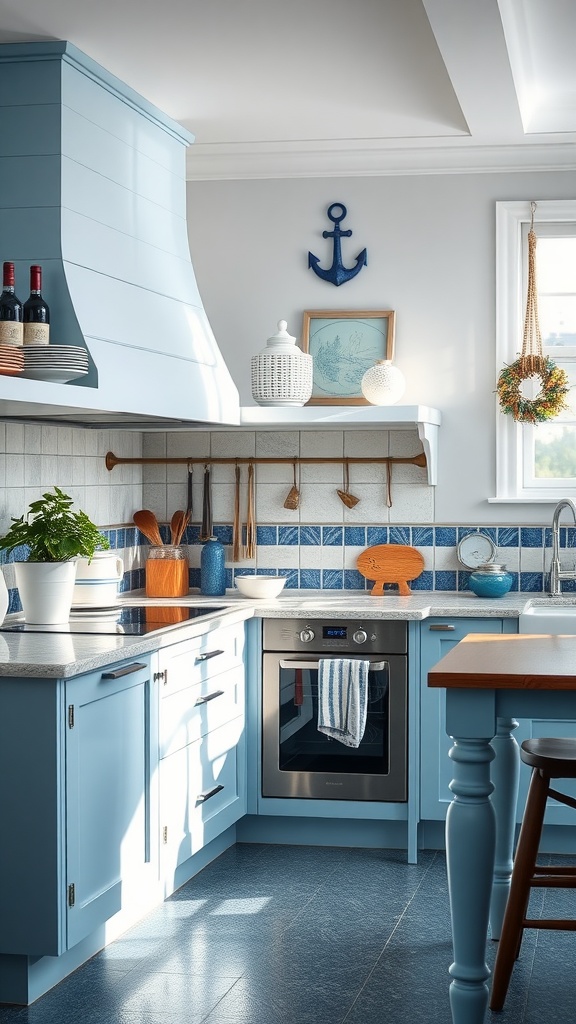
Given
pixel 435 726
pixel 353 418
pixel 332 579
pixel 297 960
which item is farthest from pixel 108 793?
pixel 332 579

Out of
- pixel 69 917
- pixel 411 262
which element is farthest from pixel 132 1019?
pixel 411 262

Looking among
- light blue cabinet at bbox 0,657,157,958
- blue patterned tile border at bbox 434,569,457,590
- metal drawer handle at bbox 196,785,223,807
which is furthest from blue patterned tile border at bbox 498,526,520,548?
light blue cabinet at bbox 0,657,157,958

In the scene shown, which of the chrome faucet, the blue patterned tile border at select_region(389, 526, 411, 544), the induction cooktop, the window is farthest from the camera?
the blue patterned tile border at select_region(389, 526, 411, 544)

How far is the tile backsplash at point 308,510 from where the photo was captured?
190 inches

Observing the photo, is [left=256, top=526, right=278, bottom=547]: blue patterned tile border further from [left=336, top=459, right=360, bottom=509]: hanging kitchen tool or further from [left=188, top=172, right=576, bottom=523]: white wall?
[left=188, top=172, right=576, bottom=523]: white wall

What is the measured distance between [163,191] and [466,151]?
1.30 metres

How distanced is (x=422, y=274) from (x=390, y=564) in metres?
1.18

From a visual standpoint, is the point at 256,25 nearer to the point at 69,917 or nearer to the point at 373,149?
the point at 373,149

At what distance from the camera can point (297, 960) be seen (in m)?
3.28

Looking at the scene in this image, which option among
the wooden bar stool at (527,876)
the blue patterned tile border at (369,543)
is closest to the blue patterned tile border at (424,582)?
the blue patterned tile border at (369,543)

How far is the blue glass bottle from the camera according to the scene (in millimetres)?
4840

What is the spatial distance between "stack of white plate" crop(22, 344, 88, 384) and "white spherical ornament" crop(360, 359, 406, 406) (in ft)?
5.49

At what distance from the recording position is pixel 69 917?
2.97m

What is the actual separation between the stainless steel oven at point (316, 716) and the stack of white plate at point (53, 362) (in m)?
1.51
